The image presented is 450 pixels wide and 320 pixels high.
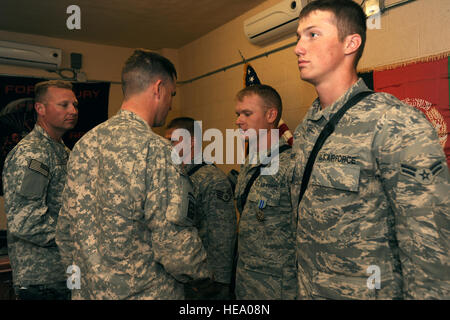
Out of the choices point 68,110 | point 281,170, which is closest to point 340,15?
point 281,170

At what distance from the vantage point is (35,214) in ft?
6.08

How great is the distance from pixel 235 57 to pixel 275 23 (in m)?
0.82

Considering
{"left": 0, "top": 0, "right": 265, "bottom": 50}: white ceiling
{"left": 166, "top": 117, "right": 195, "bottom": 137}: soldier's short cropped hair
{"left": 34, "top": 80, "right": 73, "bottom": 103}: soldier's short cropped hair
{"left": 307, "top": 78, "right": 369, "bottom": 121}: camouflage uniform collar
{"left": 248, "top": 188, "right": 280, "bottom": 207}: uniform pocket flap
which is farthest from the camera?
{"left": 0, "top": 0, "right": 265, "bottom": 50}: white ceiling

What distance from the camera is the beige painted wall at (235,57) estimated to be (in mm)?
1797

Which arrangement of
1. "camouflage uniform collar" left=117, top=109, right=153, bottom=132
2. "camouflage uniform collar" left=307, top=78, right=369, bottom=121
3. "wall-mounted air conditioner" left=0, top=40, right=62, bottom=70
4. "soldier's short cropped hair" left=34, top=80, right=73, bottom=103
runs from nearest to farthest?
"camouflage uniform collar" left=307, top=78, right=369, bottom=121 < "camouflage uniform collar" left=117, top=109, right=153, bottom=132 < "soldier's short cropped hair" left=34, top=80, right=73, bottom=103 < "wall-mounted air conditioner" left=0, top=40, right=62, bottom=70

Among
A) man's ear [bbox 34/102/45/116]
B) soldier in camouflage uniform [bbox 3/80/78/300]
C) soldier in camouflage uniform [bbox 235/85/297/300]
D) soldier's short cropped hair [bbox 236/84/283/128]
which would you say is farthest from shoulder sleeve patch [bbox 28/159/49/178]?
soldier's short cropped hair [bbox 236/84/283/128]

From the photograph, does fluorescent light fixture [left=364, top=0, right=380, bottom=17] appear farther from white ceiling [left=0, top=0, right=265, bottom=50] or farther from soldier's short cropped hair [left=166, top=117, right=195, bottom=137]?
soldier's short cropped hair [left=166, top=117, right=195, bottom=137]

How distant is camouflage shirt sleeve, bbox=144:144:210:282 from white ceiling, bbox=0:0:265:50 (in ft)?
7.28

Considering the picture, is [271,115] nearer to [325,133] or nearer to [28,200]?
[325,133]

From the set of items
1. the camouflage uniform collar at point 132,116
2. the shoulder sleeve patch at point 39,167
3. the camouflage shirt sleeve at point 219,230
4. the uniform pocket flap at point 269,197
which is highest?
the camouflage uniform collar at point 132,116

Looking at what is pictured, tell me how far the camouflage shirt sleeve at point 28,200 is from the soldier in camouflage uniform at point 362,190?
55.5 inches

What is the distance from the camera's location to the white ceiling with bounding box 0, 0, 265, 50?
9.95 ft

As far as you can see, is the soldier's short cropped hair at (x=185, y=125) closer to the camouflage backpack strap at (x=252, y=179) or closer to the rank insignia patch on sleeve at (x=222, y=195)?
the rank insignia patch on sleeve at (x=222, y=195)

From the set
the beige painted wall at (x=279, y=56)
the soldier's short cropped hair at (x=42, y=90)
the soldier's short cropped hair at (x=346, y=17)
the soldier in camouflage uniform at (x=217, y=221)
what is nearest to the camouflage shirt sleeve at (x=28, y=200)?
the soldier's short cropped hair at (x=42, y=90)
